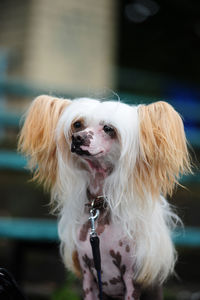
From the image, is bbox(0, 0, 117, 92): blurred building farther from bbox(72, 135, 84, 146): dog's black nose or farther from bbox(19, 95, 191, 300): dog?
bbox(72, 135, 84, 146): dog's black nose

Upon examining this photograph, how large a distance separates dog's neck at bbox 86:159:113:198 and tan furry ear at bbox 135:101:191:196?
0.10 m

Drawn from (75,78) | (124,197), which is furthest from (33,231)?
(75,78)

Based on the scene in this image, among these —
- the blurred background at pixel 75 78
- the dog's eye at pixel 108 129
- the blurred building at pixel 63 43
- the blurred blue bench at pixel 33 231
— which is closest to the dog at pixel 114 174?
the dog's eye at pixel 108 129

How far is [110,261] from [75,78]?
2.64 metres

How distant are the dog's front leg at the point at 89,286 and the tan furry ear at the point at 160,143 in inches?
12.8

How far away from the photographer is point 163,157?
114 centimetres

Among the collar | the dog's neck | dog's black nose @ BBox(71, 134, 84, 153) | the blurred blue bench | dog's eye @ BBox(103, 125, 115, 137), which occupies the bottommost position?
the blurred blue bench

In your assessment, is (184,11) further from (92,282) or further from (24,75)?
(92,282)

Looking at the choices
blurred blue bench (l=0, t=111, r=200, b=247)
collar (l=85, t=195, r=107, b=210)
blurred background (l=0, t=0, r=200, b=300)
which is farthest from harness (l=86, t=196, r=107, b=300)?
blurred blue bench (l=0, t=111, r=200, b=247)

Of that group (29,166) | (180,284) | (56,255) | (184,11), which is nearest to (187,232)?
(180,284)

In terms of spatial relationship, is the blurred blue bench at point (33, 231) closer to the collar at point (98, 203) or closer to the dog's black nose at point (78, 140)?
the collar at point (98, 203)

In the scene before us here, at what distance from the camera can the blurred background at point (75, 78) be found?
2395 millimetres

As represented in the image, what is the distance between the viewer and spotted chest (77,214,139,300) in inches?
46.9

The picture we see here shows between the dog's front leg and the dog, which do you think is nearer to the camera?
the dog
